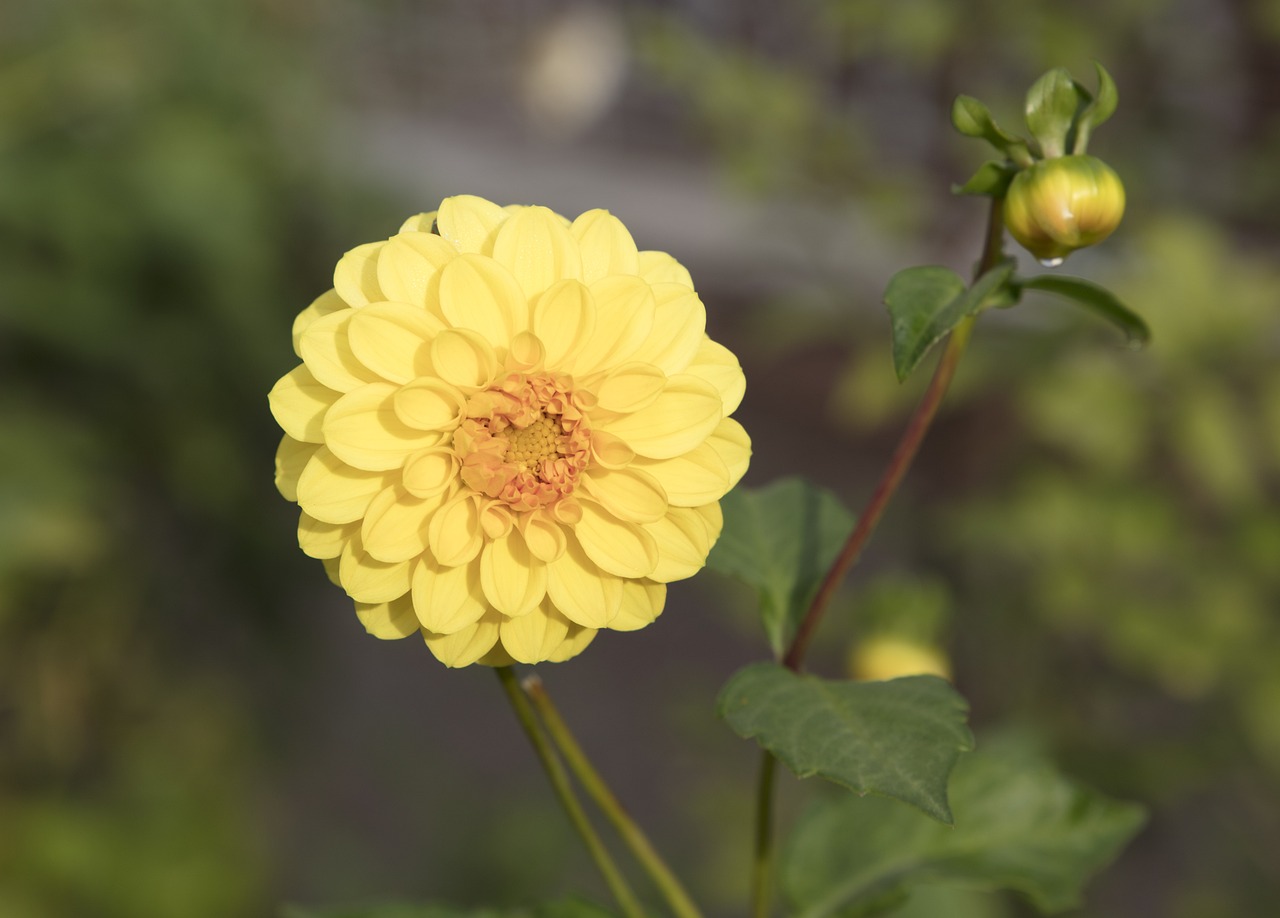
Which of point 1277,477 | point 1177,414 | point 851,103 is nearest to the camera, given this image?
point 1177,414

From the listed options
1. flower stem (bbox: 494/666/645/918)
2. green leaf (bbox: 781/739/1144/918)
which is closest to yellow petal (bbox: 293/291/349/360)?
flower stem (bbox: 494/666/645/918)

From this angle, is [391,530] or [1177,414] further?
→ [1177,414]

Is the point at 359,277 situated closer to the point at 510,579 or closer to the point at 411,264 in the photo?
the point at 411,264

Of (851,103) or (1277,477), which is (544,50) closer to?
(851,103)

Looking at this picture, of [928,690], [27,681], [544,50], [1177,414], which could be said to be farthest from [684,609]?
[928,690]

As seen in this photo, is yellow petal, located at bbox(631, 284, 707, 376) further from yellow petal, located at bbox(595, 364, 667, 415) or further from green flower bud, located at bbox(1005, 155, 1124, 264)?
green flower bud, located at bbox(1005, 155, 1124, 264)
